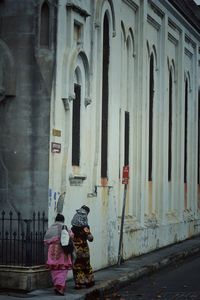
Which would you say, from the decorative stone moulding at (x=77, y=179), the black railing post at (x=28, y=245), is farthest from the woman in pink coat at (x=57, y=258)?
the decorative stone moulding at (x=77, y=179)

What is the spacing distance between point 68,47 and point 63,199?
3367mm

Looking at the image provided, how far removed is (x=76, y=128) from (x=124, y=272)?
384cm

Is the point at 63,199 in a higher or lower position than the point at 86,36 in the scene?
lower

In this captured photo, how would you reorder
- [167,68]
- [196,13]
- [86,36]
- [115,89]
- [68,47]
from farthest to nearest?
[196,13]
[167,68]
[115,89]
[86,36]
[68,47]

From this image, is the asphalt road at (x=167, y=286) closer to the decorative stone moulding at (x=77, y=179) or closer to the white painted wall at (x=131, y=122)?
the white painted wall at (x=131, y=122)

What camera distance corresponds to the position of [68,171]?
54.3 feet

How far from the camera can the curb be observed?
15295mm

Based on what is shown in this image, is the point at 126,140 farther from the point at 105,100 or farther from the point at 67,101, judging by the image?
the point at 67,101

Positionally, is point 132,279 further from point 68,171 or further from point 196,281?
point 68,171

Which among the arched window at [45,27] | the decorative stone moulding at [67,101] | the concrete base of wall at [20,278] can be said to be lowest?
the concrete base of wall at [20,278]

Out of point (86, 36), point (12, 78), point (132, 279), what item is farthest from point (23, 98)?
point (132, 279)

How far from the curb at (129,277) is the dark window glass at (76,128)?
2.88m

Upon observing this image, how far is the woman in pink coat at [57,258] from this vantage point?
1429 centimetres

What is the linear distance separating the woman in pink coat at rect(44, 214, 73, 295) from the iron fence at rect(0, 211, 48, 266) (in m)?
0.56
